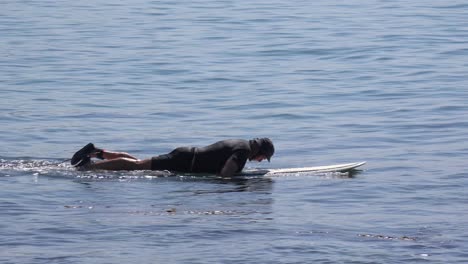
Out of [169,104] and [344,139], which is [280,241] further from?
[169,104]

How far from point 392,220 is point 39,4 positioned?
32.7 m

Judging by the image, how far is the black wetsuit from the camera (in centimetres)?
1662

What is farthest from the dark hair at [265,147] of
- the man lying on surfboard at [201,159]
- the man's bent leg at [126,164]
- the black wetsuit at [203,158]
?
the man's bent leg at [126,164]

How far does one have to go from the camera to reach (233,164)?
16.5 meters

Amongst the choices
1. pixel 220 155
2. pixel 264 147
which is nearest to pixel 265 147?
pixel 264 147

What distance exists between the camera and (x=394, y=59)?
30562 millimetres

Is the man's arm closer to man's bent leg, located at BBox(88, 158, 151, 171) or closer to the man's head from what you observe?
the man's head

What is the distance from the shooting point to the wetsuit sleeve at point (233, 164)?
16.5m

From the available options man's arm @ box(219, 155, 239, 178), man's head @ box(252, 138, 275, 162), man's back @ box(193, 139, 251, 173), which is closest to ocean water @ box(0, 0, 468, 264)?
man's arm @ box(219, 155, 239, 178)

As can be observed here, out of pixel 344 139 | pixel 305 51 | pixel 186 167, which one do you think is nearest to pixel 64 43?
pixel 305 51

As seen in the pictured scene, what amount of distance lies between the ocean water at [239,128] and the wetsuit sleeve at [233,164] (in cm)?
13

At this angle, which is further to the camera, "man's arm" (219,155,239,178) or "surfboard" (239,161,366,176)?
"surfboard" (239,161,366,176)

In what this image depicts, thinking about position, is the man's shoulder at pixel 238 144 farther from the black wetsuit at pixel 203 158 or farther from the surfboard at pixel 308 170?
the surfboard at pixel 308 170

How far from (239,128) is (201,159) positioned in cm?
443
